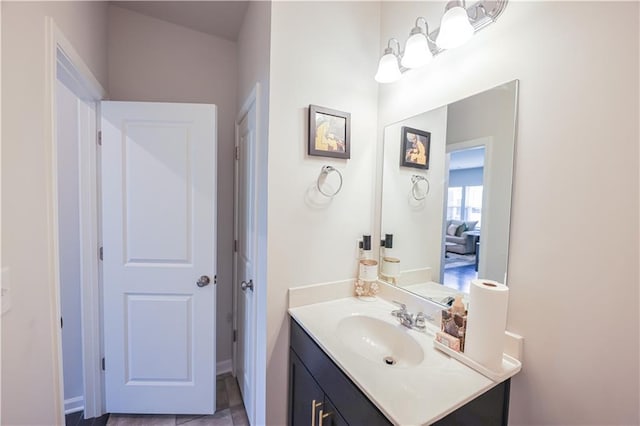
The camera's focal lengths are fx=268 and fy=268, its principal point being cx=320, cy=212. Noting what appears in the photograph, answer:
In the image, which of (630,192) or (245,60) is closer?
(630,192)

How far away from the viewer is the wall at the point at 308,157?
4.12 feet

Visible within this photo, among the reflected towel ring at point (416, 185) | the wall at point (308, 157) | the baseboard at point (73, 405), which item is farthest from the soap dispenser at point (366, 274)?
the baseboard at point (73, 405)

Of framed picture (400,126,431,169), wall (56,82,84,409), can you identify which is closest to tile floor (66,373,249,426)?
wall (56,82,84,409)

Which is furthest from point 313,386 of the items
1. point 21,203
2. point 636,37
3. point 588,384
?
point 636,37

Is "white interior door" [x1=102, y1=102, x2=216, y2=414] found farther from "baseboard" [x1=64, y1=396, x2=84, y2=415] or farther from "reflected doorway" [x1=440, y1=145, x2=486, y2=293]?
"reflected doorway" [x1=440, y1=145, x2=486, y2=293]

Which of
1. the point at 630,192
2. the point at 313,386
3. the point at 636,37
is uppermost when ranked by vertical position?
the point at 636,37

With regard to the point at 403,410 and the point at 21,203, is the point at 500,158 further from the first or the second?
the point at 21,203

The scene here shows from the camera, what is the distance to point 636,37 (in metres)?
0.68

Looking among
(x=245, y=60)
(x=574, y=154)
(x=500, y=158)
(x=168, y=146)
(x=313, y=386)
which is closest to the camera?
(x=574, y=154)

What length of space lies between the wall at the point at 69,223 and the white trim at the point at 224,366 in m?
0.89

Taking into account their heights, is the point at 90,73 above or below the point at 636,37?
above

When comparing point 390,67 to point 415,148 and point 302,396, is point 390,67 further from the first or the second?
point 302,396

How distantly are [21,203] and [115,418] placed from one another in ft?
5.33

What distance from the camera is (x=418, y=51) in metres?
1.12
